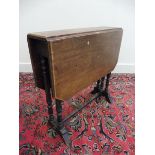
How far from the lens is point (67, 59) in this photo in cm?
113

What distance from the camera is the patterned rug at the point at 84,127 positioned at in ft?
4.47

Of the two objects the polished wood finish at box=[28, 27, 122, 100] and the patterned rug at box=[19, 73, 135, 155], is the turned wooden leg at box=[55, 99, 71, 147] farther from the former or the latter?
the polished wood finish at box=[28, 27, 122, 100]

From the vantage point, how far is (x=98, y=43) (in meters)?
1.40

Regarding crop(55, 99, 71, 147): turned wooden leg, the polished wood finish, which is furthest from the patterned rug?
the polished wood finish

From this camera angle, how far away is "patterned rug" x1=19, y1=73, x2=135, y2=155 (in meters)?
1.36

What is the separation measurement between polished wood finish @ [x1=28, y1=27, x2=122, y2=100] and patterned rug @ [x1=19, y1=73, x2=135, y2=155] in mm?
474

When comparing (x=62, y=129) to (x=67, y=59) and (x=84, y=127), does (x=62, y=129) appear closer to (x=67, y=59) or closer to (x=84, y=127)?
(x=84, y=127)

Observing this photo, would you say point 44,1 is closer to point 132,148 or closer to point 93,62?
point 93,62

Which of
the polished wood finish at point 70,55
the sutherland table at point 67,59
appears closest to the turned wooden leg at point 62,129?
the sutherland table at point 67,59

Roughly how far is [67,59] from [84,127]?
0.81 meters

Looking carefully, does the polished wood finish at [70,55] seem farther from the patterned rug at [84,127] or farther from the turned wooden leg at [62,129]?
the patterned rug at [84,127]

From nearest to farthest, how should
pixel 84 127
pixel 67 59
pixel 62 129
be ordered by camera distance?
pixel 67 59 < pixel 62 129 < pixel 84 127

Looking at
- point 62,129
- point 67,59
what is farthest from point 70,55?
point 62,129
